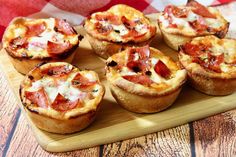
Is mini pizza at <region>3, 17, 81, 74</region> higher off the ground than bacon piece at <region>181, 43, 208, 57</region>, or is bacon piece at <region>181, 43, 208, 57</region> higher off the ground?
bacon piece at <region>181, 43, 208, 57</region>

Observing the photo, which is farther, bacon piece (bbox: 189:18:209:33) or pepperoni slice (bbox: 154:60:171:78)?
bacon piece (bbox: 189:18:209:33)

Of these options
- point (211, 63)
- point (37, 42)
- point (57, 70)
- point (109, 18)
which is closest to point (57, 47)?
point (37, 42)

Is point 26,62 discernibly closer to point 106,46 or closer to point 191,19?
point 106,46

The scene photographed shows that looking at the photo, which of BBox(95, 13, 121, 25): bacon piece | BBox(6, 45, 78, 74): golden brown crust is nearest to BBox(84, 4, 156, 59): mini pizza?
BBox(95, 13, 121, 25): bacon piece

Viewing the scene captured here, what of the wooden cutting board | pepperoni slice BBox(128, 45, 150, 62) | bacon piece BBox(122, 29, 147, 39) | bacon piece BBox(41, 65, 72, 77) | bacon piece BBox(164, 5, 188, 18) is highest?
bacon piece BBox(164, 5, 188, 18)

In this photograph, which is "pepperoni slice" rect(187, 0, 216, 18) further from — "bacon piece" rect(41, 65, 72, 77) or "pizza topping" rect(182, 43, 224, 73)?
"bacon piece" rect(41, 65, 72, 77)

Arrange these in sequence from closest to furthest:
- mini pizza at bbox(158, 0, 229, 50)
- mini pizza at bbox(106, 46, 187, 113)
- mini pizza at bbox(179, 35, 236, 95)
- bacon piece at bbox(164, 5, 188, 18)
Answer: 1. mini pizza at bbox(106, 46, 187, 113)
2. mini pizza at bbox(179, 35, 236, 95)
3. mini pizza at bbox(158, 0, 229, 50)
4. bacon piece at bbox(164, 5, 188, 18)

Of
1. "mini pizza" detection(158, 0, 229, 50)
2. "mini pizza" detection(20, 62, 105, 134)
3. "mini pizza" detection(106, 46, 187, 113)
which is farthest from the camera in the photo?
"mini pizza" detection(158, 0, 229, 50)
